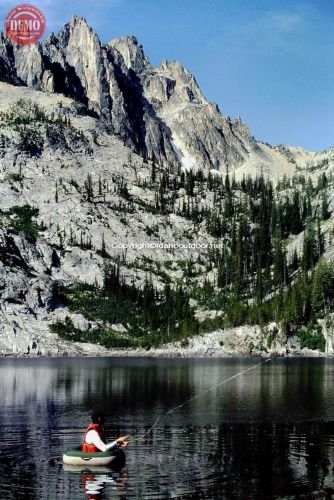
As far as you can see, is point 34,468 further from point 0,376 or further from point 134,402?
point 0,376

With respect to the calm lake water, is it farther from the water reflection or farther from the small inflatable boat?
the small inflatable boat

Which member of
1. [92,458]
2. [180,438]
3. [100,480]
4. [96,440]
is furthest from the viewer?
[180,438]

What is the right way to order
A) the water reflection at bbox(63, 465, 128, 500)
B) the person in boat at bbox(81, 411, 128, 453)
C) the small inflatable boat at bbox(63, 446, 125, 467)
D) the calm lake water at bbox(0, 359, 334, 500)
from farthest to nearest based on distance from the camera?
the person in boat at bbox(81, 411, 128, 453)
the small inflatable boat at bbox(63, 446, 125, 467)
the calm lake water at bbox(0, 359, 334, 500)
the water reflection at bbox(63, 465, 128, 500)

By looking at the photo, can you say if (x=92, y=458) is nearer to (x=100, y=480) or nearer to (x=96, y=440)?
(x=96, y=440)

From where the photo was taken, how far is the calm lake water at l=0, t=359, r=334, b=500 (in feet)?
135

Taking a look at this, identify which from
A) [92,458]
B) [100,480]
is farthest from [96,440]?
[100,480]

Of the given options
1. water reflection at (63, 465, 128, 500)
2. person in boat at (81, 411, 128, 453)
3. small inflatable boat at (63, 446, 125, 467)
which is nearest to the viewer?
water reflection at (63, 465, 128, 500)

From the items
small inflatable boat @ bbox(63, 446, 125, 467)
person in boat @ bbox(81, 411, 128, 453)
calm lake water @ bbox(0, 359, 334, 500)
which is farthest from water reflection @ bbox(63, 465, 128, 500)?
person in boat @ bbox(81, 411, 128, 453)

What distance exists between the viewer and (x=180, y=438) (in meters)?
59.6

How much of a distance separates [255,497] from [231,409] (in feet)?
139

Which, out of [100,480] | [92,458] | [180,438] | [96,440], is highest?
[96,440]

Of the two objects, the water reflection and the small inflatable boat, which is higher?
the small inflatable boat

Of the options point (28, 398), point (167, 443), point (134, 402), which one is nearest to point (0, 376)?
point (28, 398)

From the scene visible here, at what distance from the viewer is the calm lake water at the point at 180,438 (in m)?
41.2
